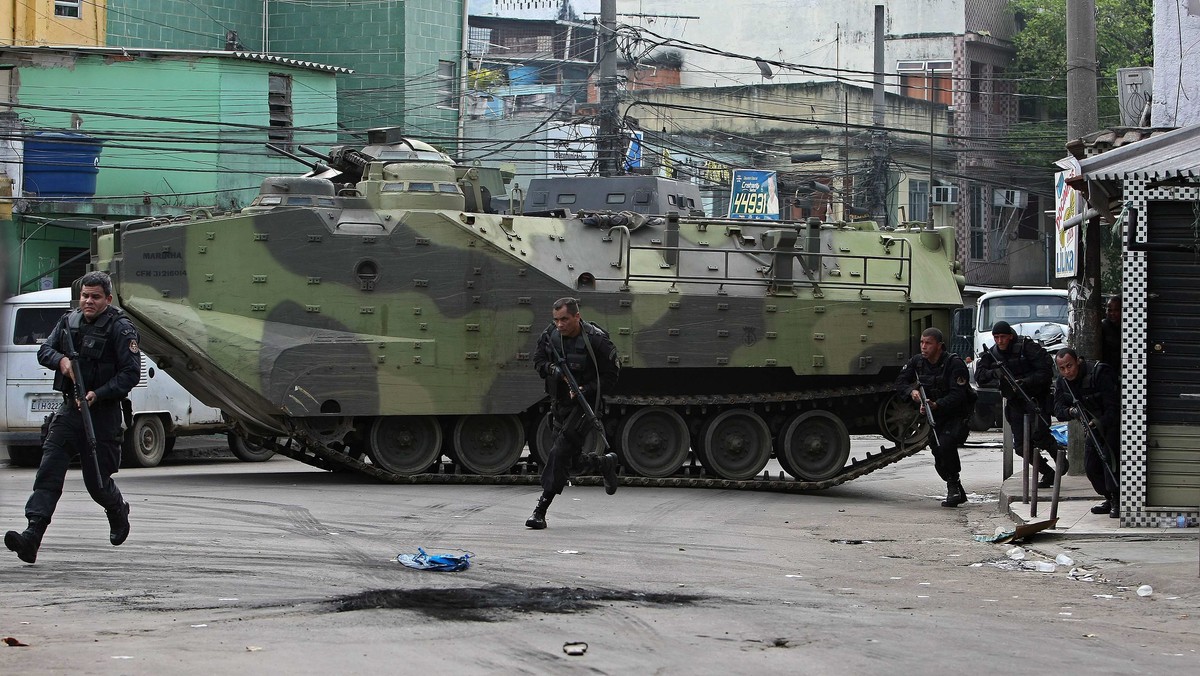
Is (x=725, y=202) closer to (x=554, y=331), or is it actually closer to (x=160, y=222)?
(x=160, y=222)

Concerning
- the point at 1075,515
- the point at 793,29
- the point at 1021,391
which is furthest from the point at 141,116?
→ the point at 793,29

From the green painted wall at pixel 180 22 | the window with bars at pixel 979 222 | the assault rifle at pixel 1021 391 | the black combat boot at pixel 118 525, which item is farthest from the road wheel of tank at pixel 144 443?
the window with bars at pixel 979 222

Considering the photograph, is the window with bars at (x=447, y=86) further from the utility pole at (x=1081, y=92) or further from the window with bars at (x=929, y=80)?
the utility pole at (x=1081, y=92)

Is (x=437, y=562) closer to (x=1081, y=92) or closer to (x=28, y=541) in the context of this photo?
(x=28, y=541)

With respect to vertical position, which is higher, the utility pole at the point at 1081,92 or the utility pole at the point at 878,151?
the utility pole at the point at 878,151

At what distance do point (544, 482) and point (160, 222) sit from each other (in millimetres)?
5753

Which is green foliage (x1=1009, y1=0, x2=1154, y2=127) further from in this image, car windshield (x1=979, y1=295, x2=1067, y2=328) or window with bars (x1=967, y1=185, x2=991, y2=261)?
car windshield (x1=979, y1=295, x2=1067, y2=328)

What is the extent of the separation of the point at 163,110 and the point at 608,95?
→ 31.5ft

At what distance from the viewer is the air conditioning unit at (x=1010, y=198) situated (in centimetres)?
4472

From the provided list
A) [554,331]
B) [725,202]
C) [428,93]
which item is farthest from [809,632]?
[725,202]

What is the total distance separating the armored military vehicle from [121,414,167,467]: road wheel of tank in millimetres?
2743

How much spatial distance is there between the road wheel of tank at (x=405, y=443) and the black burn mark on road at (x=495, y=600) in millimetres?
7302

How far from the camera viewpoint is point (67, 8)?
3216 cm

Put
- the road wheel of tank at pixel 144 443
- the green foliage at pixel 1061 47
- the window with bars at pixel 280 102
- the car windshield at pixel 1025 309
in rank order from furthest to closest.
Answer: the green foliage at pixel 1061 47
the window with bars at pixel 280 102
the car windshield at pixel 1025 309
the road wheel of tank at pixel 144 443
